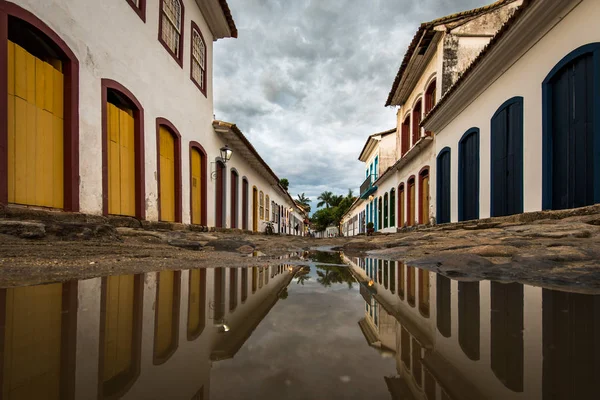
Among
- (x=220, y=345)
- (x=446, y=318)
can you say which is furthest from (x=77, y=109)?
(x=446, y=318)

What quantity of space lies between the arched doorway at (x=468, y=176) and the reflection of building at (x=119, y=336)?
8.02 metres

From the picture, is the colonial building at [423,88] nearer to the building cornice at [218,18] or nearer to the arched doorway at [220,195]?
the building cornice at [218,18]

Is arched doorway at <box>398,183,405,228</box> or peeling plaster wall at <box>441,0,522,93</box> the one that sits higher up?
peeling plaster wall at <box>441,0,522,93</box>

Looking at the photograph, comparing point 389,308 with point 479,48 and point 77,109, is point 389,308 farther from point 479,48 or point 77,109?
point 479,48

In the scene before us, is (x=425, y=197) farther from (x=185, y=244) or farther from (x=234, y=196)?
(x=185, y=244)

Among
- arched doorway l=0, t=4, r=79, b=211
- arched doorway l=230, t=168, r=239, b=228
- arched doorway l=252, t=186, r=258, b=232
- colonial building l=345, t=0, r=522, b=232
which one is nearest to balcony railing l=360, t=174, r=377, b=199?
colonial building l=345, t=0, r=522, b=232

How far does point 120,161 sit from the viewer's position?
566cm

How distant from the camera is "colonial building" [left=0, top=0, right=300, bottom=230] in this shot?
387 centimetres

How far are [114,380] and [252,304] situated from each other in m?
0.75

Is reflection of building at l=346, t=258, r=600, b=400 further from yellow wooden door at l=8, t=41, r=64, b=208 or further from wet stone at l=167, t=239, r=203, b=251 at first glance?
yellow wooden door at l=8, t=41, r=64, b=208

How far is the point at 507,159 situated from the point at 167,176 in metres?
7.62

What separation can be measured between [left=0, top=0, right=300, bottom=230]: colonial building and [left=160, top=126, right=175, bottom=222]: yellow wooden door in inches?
1.0

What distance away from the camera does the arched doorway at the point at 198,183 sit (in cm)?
856

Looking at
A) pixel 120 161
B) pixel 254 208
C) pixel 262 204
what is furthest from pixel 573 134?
pixel 262 204
